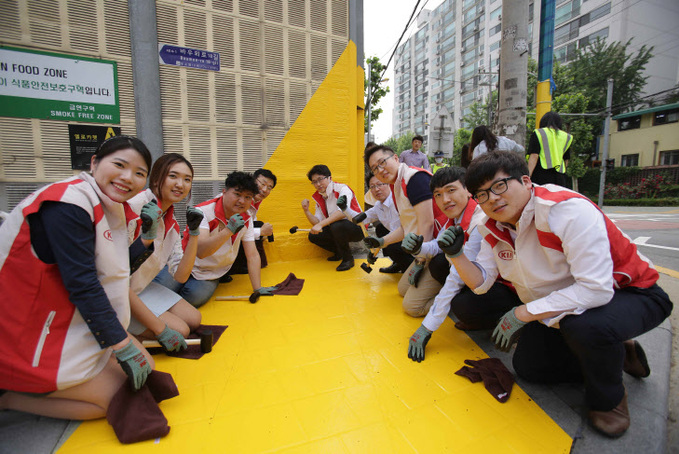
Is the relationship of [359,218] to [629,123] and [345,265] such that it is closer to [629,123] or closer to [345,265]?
[345,265]

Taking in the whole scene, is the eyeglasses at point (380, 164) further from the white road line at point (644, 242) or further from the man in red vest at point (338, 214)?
the white road line at point (644, 242)

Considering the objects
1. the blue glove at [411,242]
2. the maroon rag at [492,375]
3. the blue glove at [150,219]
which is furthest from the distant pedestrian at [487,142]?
the blue glove at [150,219]

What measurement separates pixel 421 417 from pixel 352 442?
369 millimetres

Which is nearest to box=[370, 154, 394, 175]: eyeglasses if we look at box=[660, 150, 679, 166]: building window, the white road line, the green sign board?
the green sign board

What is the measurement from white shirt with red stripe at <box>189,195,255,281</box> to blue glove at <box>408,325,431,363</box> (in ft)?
5.90

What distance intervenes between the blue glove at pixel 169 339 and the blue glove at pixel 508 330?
1.90m

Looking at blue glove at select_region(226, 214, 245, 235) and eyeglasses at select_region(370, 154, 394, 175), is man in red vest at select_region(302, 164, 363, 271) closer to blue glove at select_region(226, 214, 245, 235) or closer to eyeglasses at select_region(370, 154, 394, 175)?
eyeglasses at select_region(370, 154, 394, 175)

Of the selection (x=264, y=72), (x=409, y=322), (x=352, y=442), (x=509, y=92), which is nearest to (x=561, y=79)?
(x=509, y=92)

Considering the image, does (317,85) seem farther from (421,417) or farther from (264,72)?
(421,417)

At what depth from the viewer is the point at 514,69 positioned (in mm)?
4156

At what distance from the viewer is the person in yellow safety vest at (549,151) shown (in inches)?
145

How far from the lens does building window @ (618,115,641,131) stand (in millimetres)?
20578

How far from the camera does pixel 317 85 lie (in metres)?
4.89

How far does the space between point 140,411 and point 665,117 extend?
89.0 ft
